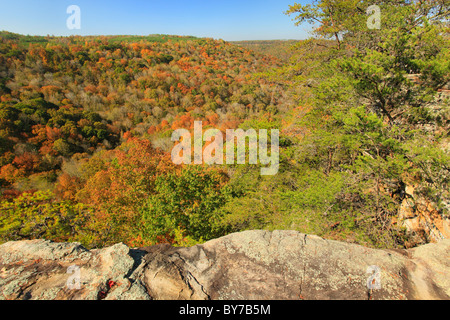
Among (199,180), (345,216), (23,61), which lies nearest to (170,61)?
(23,61)

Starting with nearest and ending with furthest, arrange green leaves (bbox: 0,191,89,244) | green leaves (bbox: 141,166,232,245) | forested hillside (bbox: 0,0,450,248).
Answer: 1. forested hillside (bbox: 0,0,450,248)
2. green leaves (bbox: 0,191,89,244)
3. green leaves (bbox: 141,166,232,245)

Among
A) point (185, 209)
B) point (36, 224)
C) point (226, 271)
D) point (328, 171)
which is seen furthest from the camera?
point (185, 209)

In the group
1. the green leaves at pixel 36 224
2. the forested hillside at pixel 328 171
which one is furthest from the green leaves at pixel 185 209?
the green leaves at pixel 36 224

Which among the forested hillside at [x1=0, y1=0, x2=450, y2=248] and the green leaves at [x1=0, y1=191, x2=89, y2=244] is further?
the green leaves at [x1=0, y1=191, x2=89, y2=244]

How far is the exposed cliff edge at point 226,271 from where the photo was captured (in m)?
2.81

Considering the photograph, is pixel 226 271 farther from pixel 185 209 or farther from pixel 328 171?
pixel 328 171

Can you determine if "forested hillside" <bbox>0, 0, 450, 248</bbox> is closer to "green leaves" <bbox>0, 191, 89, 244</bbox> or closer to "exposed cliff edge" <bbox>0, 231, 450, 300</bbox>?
"green leaves" <bbox>0, 191, 89, 244</bbox>

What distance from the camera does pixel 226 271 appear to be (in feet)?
10.5

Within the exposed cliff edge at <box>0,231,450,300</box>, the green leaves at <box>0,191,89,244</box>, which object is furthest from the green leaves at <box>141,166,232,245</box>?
the exposed cliff edge at <box>0,231,450,300</box>

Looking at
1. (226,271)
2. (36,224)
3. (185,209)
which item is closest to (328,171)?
(185,209)

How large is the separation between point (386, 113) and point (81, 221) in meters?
13.4

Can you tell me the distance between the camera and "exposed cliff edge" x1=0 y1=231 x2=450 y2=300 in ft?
9.23

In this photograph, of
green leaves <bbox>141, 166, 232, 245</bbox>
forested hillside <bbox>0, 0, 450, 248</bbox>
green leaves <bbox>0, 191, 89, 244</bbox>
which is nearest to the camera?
forested hillside <bbox>0, 0, 450, 248</bbox>
